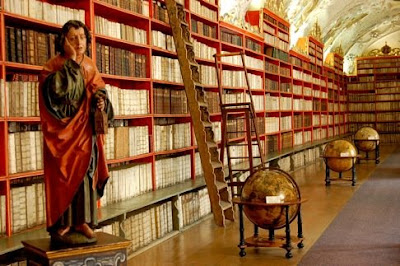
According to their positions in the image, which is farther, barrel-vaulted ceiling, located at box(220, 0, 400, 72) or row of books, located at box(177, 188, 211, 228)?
barrel-vaulted ceiling, located at box(220, 0, 400, 72)

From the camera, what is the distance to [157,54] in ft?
28.9

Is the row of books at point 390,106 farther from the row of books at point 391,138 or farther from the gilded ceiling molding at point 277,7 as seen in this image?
the gilded ceiling molding at point 277,7

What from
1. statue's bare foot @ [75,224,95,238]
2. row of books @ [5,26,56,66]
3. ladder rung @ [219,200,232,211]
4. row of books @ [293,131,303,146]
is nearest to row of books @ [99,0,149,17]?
row of books @ [5,26,56,66]

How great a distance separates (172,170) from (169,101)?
39.1 inches

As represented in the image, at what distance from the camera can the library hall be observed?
397cm

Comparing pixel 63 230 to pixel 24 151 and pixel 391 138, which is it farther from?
pixel 391 138

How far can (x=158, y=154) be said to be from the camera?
8375 mm

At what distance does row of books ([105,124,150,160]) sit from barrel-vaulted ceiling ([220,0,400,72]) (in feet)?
17.9

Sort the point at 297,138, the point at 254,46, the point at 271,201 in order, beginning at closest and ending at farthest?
1. the point at 271,201
2. the point at 254,46
3. the point at 297,138

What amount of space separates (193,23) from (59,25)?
386 centimetres

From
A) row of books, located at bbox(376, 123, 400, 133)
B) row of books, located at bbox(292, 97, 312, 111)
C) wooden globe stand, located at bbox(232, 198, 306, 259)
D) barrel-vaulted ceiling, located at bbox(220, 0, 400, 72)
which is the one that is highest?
barrel-vaulted ceiling, located at bbox(220, 0, 400, 72)

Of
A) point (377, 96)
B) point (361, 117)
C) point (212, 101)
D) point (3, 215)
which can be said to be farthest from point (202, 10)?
point (377, 96)

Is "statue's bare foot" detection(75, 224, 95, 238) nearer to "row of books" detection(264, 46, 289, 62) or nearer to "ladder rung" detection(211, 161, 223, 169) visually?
"ladder rung" detection(211, 161, 223, 169)

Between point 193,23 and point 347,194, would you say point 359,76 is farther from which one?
point 193,23
